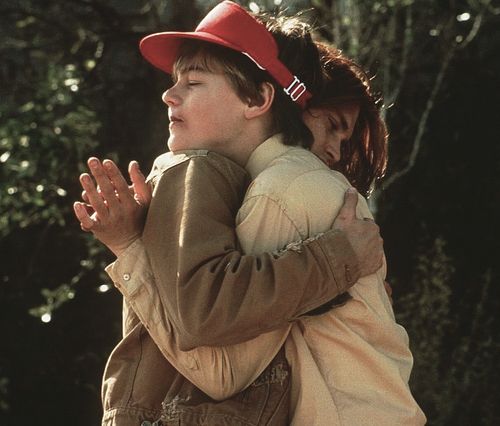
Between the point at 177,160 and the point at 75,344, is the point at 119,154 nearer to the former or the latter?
the point at 75,344

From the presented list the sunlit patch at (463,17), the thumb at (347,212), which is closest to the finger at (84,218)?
the thumb at (347,212)

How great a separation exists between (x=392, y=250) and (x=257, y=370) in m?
3.67

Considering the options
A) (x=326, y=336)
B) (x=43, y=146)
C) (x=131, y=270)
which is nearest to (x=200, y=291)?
(x=131, y=270)

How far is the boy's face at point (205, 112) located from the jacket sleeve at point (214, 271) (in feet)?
0.43

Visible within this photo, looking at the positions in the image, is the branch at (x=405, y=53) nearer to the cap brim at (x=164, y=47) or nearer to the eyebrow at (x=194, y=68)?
the cap brim at (x=164, y=47)

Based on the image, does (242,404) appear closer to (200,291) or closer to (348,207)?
(200,291)

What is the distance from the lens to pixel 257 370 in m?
2.41

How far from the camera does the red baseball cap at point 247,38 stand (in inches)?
101

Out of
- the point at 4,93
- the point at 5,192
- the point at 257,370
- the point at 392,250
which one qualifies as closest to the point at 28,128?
the point at 5,192

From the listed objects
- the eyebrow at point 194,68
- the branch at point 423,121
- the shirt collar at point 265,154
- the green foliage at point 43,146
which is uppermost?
the eyebrow at point 194,68

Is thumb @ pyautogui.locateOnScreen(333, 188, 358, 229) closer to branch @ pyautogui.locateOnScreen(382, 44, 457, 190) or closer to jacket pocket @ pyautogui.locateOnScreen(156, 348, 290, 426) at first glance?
jacket pocket @ pyautogui.locateOnScreen(156, 348, 290, 426)

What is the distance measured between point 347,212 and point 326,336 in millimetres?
284

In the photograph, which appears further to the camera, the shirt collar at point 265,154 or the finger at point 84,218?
the shirt collar at point 265,154

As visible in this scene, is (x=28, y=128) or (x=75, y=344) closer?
(x=28, y=128)
